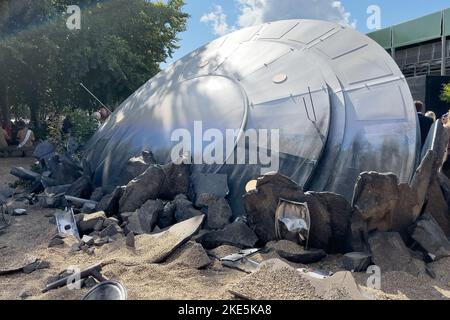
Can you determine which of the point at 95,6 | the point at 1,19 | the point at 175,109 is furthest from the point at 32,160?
the point at 175,109

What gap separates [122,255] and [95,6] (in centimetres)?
1186

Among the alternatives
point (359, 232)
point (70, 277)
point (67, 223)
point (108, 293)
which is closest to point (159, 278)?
point (108, 293)

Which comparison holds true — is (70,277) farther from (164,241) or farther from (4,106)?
(4,106)

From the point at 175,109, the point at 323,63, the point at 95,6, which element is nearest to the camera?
the point at 323,63

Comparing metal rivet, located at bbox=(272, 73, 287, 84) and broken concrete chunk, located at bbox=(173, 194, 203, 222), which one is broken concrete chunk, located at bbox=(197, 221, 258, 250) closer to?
broken concrete chunk, located at bbox=(173, 194, 203, 222)

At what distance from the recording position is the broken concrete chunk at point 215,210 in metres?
4.40

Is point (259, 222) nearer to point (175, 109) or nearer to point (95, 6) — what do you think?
point (175, 109)

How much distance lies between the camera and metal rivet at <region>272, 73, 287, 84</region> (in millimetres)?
5188

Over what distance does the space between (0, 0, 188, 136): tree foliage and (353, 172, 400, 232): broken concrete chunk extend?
1036 cm

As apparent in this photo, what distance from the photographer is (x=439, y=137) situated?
163 inches

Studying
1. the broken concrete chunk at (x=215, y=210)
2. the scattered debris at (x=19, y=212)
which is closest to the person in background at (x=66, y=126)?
the scattered debris at (x=19, y=212)

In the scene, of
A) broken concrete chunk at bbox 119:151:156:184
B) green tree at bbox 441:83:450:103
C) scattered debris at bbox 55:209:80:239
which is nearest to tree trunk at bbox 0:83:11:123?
broken concrete chunk at bbox 119:151:156:184

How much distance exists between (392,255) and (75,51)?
11.2 meters

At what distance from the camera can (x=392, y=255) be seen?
3592 millimetres
